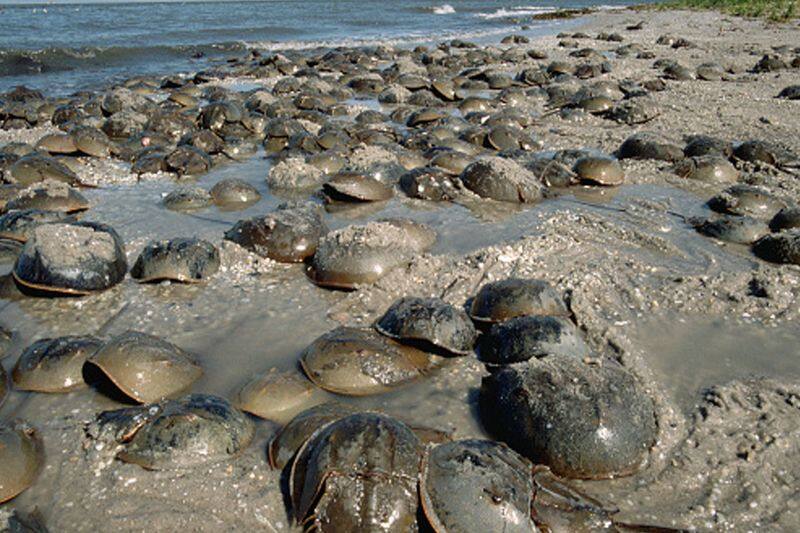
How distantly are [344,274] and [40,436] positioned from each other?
75.4 inches

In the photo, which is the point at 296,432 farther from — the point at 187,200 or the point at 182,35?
the point at 182,35

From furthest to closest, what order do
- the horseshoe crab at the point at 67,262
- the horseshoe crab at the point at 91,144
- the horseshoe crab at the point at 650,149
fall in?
the horseshoe crab at the point at 91,144 → the horseshoe crab at the point at 650,149 → the horseshoe crab at the point at 67,262

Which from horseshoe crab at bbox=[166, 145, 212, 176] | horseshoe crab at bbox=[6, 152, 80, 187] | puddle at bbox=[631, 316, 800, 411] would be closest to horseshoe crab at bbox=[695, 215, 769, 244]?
puddle at bbox=[631, 316, 800, 411]

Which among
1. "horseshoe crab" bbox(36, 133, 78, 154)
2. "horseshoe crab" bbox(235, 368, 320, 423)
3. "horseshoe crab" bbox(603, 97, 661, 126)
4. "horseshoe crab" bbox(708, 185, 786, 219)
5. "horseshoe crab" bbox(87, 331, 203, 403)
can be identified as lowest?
"horseshoe crab" bbox(235, 368, 320, 423)

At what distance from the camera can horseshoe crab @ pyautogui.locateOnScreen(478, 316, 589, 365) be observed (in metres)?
2.96

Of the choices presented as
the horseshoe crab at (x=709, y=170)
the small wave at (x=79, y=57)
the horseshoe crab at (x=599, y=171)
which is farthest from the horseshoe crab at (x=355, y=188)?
the small wave at (x=79, y=57)

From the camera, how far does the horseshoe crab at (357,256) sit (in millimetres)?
3947

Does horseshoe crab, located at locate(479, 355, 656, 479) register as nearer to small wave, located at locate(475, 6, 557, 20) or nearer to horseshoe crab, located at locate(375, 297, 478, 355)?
horseshoe crab, located at locate(375, 297, 478, 355)

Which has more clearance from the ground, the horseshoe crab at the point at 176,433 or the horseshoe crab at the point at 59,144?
the horseshoe crab at the point at 59,144

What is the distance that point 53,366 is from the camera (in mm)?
2945

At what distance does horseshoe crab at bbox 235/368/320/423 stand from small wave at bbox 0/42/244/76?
48.4 feet

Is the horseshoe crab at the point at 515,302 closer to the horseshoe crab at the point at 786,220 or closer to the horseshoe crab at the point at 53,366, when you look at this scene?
the horseshoe crab at the point at 53,366

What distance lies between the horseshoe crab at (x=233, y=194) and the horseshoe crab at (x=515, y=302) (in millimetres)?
2927

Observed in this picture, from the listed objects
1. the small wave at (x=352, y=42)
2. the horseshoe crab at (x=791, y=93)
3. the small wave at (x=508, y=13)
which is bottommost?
the horseshoe crab at (x=791, y=93)
